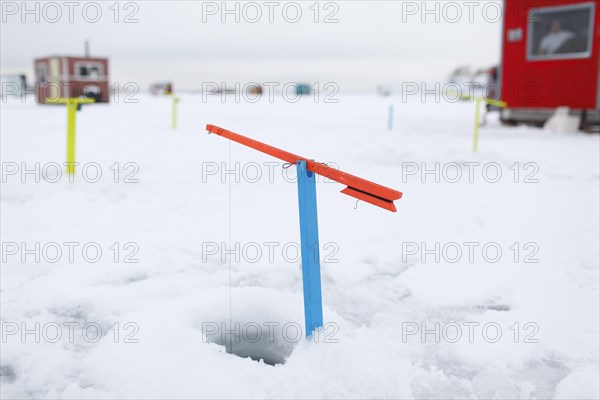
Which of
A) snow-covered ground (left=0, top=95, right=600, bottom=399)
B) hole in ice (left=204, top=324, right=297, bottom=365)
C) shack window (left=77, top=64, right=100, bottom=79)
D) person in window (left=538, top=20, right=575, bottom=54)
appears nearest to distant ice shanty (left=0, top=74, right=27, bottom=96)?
shack window (left=77, top=64, right=100, bottom=79)

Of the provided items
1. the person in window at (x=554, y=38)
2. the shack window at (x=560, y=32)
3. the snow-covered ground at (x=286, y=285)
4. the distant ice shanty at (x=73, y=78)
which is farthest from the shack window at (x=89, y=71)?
the person in window at (x=554, y=38)

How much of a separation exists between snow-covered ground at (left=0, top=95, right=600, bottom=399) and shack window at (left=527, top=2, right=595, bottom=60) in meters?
5.80

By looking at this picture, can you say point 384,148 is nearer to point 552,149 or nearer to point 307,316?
point 552,149

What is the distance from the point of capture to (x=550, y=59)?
12242 millimetres

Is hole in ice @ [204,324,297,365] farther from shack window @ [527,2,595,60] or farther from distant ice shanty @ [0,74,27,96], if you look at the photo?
shack window @ [527,2,595,60]

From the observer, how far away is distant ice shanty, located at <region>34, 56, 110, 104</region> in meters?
20.8

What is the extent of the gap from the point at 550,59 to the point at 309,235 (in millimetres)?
11910

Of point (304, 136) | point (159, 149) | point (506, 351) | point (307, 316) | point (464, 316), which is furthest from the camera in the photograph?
point (304, 136)

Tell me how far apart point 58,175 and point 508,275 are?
17.0 feet

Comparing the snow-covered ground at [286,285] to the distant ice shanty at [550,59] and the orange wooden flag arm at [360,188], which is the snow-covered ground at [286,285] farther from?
the distant ice shanty at [550,59]

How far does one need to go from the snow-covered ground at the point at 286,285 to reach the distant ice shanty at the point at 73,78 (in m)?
15.2

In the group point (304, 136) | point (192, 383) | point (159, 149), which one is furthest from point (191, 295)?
point (304, 136)

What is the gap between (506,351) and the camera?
9.31 feet

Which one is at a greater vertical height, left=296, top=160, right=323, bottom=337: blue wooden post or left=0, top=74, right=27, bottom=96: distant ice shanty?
left=0, top=74, right=27, bottom=96: distant ice shanty
